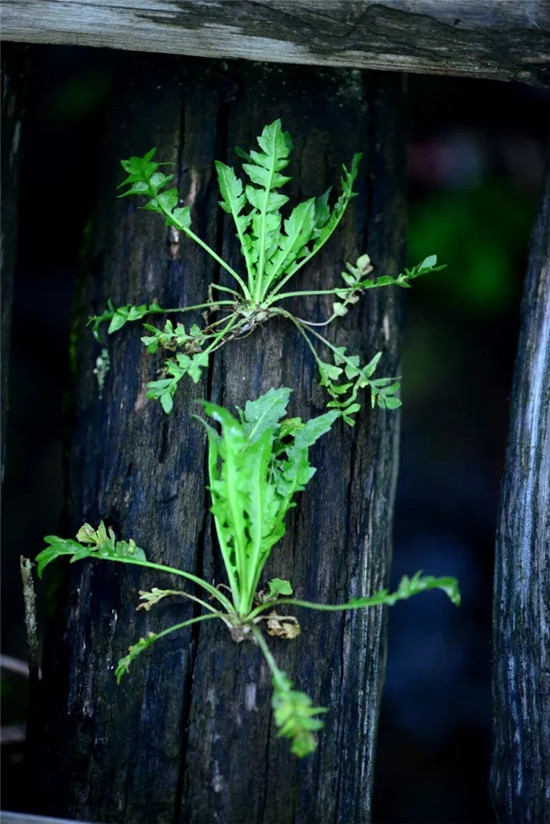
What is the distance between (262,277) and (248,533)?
67cm

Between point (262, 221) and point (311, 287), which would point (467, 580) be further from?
point (262, 221)

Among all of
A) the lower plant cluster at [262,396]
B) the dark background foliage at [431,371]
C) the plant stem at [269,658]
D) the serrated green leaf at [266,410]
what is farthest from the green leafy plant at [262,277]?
the dark background foliage at [431,371]

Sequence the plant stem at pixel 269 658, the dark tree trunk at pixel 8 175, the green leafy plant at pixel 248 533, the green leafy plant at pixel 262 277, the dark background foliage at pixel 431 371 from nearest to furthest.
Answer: the plant stem at pixel 269 658 → the green leafy plant at pixel 248 533 → the green leafy plant at pixel 262 277 → the dark tree trunk at pixel 8 175 → the dark background foliage at pixel 431 371

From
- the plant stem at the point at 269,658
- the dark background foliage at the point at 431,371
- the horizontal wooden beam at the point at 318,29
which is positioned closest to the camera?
the plant stem at the point at 269,658

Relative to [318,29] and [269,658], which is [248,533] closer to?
[269,658]

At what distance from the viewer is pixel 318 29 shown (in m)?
2.02

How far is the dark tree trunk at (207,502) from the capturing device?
202cm

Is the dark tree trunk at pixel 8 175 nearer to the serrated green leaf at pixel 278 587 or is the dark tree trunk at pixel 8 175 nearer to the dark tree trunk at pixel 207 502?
the dark tree trunk at pixel 207 502

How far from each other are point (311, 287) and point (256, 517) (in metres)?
0.72

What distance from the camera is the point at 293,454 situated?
6.54ft

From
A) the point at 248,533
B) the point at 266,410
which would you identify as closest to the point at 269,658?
the point at 248,533

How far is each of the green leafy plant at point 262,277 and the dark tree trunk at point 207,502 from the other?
2.6 inches

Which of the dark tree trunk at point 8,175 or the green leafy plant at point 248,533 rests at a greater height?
the dark tree trunk at point 8,175

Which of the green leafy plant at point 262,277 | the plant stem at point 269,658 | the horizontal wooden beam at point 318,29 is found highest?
the horizontal wooden beam at point 318,29
